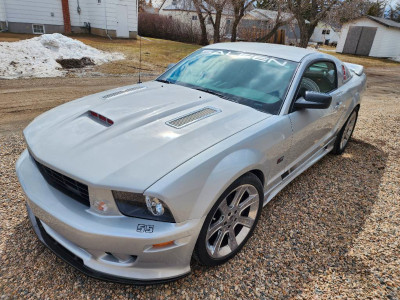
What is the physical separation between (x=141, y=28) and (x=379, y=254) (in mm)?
28565

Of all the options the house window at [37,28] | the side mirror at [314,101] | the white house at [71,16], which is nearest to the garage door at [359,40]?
the white house at [71,16]

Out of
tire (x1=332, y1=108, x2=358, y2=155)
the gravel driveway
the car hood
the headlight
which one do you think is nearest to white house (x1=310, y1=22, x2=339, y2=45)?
tire (x1=332, y1=108, x2=358, y2=155)

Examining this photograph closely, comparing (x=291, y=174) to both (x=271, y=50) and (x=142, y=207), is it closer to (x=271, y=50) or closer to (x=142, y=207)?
(x=271, y=50)

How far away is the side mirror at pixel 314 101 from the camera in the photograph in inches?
108

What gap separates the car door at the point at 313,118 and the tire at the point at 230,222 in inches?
28.7

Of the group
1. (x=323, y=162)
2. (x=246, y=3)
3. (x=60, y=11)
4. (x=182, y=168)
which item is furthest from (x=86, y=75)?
(x=246, y=3)

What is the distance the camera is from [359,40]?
27.2 metres

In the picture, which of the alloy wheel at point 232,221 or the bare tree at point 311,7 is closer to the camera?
the alloy wheel at point 232,221

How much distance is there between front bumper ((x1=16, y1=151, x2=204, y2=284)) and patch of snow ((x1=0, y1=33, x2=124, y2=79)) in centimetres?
813

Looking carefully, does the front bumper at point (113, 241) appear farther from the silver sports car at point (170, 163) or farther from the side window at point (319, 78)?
the side window at point (319, 78)

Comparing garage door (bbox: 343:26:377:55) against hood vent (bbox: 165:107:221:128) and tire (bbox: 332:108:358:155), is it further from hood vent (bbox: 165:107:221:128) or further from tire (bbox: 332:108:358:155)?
hood vent (bbox: 165:107:221:128)

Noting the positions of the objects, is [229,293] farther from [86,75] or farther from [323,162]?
[86,75]

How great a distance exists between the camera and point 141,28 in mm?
27422

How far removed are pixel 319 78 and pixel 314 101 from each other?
962 millimetres
